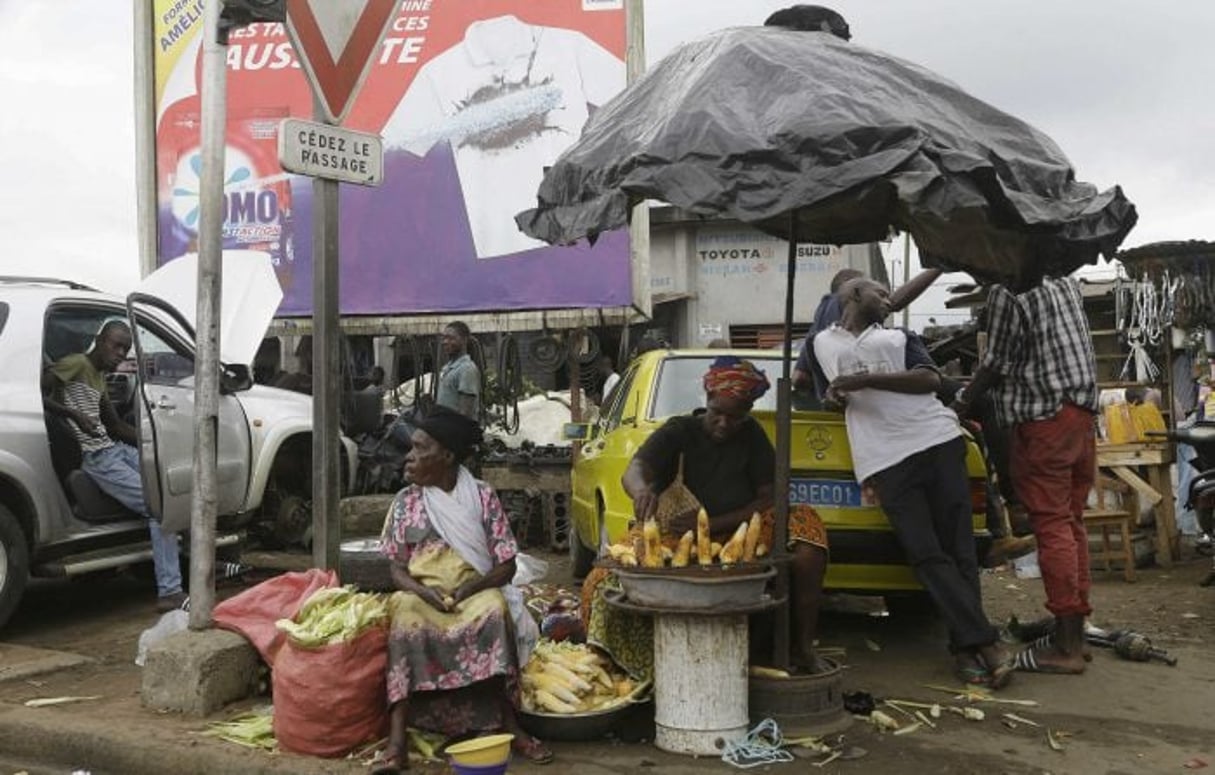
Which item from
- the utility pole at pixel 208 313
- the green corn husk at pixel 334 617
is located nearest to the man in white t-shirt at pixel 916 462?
the green corn husk at pixel 334 617

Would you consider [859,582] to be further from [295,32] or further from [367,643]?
[295,32]

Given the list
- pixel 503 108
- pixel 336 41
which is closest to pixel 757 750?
pixel 336 41

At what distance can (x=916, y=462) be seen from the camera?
4949mm

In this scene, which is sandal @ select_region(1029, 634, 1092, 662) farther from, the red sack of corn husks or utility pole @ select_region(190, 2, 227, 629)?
utility pole @ select_region(190, 2, 227, 629)

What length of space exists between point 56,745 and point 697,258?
1593cm

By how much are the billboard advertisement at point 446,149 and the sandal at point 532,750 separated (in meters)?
6.17

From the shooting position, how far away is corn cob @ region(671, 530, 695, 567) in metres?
4.07

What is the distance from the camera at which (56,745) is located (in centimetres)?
426

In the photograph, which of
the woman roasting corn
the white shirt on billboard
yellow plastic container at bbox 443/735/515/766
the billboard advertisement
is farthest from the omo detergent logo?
yellow plastic container at bbox 443/735/515/766

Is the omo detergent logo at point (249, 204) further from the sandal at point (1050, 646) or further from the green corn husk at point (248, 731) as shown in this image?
the sandal at point (1050, 646)

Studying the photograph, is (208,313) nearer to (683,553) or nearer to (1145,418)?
Answer: (683,553)

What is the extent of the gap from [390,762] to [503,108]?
757cm

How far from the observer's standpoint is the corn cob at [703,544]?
4.07m

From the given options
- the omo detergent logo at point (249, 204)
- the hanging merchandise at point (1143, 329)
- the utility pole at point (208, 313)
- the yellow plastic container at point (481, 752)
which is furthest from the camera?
the omo detergent logo at point (249, 204)
